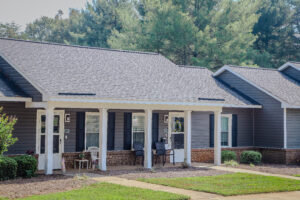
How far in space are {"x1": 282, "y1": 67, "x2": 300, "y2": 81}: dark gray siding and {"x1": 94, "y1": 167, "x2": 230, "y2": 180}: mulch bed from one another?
459 inches

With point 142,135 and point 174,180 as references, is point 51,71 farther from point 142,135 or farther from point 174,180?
point 174,180

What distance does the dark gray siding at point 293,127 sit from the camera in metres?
22.9

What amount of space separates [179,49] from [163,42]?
169 cm

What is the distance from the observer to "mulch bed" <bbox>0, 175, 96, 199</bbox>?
12414mm

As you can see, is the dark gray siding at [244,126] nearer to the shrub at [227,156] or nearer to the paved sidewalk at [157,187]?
the shrub at [227,156]

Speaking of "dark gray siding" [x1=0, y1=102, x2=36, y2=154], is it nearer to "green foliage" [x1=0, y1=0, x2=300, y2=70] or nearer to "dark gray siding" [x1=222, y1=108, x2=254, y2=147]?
"dark gray siding" [x1=222, y1=108, x2=254, y2=147]

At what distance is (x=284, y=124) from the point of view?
74.6 feet

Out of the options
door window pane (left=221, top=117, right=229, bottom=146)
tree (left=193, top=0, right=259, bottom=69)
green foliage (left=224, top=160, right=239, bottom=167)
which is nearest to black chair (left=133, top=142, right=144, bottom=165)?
green foliage (left=224, top=160, right=239, bottom=167)

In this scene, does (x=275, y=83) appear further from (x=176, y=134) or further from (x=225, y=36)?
(x=225, y=36)

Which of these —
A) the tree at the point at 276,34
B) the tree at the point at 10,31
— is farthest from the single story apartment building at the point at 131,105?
the tree at the point at 10,31

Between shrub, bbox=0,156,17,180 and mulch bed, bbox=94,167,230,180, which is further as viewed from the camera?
mulch bed, bbox=94,167,230,180

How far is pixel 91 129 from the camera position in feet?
64.4

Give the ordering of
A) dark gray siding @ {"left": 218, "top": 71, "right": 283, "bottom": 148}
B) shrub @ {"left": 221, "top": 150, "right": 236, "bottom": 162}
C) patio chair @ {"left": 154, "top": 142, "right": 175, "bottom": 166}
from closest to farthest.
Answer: patio chair @ {"left": 154, "top": 142, "right": 175, "bottom": 166}
shrub @ {"left": 221, "top": 150, "right": 236, "bottom": 162}
dark gray siding @ {"left": 218, "top": 71, "right": 283, "bottom": 148}

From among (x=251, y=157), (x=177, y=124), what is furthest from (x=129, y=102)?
(x=251, y=157)
